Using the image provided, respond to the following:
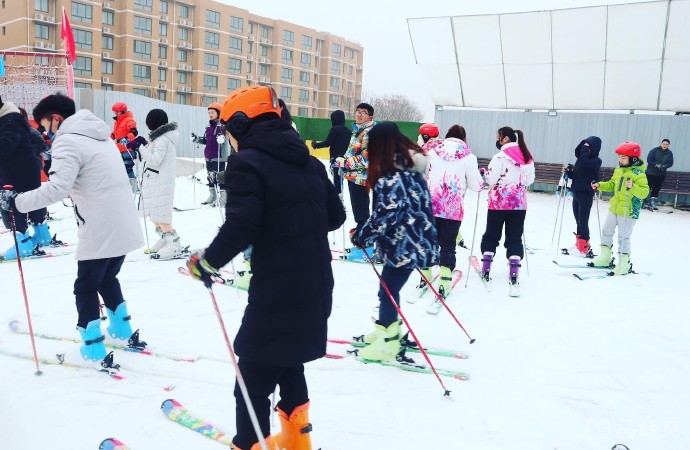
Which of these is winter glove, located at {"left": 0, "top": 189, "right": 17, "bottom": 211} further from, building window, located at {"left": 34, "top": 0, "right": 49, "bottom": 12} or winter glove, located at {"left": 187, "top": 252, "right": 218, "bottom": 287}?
building window, located at {"left": 34, "top": 0, "right": 49, "bottom": 12}

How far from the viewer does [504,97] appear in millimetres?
16422

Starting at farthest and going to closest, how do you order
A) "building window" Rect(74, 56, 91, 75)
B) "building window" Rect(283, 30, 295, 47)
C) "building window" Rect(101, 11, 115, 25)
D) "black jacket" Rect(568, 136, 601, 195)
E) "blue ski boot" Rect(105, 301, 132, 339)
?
"building window" Rect(283, 30, 295, 47)
"building window" Rect(101, 11, 115, 25)
"building window" Rect(74, 56, 91, 75)
"black jacket" Rect(568, 136, 601, 195)
"blue ski boot" Rect(105, 301, 132, 339)

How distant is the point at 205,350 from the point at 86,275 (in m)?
1.07

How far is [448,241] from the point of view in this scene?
18.7 ft

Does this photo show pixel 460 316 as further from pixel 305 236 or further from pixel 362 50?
pixel 362 50

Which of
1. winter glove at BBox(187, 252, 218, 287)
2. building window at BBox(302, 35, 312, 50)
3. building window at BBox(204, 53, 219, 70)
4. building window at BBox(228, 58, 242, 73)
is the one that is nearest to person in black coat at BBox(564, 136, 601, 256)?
winter glove at BBox(187, 252, 218, 287)

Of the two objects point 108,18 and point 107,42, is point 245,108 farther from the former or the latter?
point 108,18

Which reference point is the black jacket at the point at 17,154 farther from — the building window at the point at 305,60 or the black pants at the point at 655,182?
the building window at the point at 305,60

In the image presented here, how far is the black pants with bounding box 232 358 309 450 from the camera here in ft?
7.48

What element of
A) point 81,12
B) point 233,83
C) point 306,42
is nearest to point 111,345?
point 81,12

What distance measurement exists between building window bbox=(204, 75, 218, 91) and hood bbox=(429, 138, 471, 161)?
50.2 meters

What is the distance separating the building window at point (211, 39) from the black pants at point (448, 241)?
1997 inches

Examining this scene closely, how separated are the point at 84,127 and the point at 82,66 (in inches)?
1778

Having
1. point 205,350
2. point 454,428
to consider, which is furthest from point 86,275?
point 454,428
